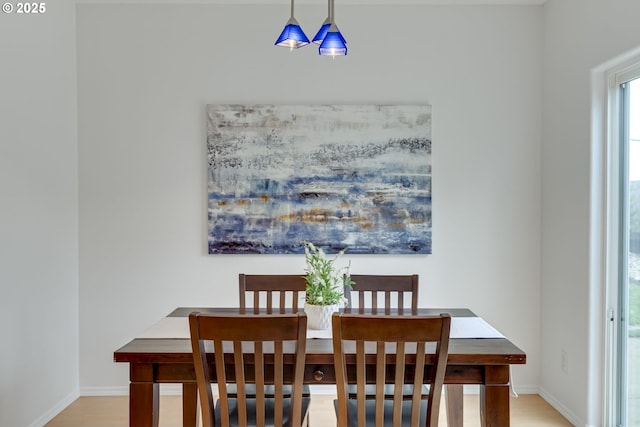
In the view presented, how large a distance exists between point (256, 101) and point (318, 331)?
1892 millimetres

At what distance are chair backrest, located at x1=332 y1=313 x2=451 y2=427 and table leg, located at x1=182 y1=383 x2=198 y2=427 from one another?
1.01 metres

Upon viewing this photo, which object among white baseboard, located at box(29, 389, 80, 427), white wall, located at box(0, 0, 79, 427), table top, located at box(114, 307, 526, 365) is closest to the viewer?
table top, located at box(114, 307, 526, 365)

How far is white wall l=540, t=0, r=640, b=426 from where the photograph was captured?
279 centimetres

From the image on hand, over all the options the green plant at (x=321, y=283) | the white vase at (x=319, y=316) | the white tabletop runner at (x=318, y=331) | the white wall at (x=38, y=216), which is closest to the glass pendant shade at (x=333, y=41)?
the green plant at (x=321, y=283)

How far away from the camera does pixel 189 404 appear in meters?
2.52

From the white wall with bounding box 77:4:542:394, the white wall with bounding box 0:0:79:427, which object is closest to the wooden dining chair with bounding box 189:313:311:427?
the white wall with bounding box 0:0:79:427

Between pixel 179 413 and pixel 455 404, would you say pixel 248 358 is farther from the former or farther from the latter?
pixel 179 413

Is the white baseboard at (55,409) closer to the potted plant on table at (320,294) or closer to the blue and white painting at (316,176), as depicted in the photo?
the blue and white painting at (316,176)

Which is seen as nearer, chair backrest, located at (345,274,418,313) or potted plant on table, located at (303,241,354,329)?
potted plant on table, located at (303,241,354,329)

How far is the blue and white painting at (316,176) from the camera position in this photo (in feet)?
11.3

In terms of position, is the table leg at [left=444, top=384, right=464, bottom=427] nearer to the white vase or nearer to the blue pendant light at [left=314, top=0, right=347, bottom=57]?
the white vase

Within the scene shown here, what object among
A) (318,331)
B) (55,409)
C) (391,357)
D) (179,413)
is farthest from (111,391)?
(391,357)

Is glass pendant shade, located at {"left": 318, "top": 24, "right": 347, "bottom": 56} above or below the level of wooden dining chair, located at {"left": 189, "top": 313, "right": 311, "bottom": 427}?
above

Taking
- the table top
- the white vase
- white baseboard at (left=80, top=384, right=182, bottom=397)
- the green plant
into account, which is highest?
the green plant
